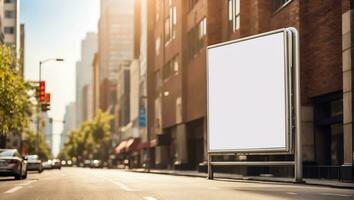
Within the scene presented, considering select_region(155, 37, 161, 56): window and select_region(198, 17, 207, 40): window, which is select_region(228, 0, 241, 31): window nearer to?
select_region(198, 17, 207, 40): window

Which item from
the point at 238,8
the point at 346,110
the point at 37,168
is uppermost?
the point at 238,8

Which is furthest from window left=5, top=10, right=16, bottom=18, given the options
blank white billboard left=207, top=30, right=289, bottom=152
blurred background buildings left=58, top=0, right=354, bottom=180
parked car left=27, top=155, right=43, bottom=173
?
blank white billboard left=207, top=30, right=289, bottom=152

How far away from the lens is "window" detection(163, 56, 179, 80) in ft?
199

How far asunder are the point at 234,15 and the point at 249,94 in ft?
64.5

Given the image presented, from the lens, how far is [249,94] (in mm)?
24578

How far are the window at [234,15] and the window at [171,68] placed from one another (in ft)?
51.2

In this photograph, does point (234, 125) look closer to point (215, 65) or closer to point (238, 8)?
point (215, 65)

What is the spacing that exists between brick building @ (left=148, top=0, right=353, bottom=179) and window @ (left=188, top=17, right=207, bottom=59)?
2.7 inches

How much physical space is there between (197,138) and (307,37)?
2320 cm

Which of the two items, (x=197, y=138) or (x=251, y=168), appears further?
(x=197, y=138)

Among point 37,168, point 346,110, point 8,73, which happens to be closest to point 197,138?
point 37,168

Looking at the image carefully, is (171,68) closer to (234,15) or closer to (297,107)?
(234,15)

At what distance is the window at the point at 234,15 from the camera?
4269 centimetres

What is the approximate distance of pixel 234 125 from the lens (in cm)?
2556
